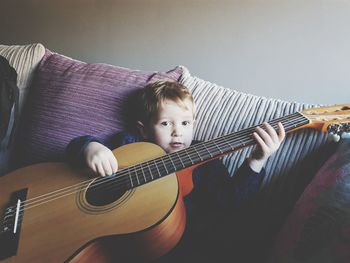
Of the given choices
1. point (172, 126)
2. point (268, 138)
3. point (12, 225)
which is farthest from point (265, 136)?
point (12, 225)

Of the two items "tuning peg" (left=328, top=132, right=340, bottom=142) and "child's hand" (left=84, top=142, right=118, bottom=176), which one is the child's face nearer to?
"child's hand" (left=84, top=142, right=118, bottom=176)

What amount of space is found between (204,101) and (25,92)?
30.6 inches

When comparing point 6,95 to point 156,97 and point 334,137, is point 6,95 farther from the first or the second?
point 334,137

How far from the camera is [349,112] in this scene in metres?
0.80

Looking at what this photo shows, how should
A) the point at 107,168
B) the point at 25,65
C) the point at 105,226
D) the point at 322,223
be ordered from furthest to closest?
the point at 25,65, the point at 107,168, the point at 105,226, the point at 322,223

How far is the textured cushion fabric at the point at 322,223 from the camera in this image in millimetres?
517

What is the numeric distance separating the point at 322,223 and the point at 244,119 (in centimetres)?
46

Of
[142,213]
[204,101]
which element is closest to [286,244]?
[142,213]

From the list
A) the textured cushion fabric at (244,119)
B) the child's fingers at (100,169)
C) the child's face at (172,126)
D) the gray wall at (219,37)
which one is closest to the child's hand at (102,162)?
the child's fingers at (100,169)

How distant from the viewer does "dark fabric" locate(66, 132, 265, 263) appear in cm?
89

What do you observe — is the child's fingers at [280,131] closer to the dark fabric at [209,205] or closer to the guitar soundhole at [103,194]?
the dark fabric at [209,205]

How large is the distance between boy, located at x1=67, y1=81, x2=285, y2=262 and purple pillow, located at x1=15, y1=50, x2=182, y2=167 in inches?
3.3

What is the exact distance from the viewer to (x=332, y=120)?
0.80 metres

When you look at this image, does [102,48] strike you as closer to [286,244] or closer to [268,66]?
[268,66]
